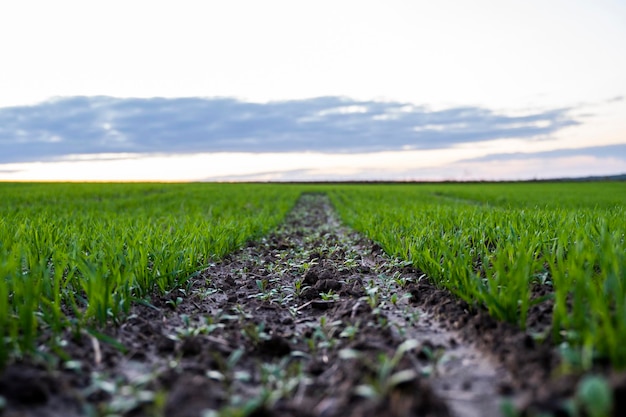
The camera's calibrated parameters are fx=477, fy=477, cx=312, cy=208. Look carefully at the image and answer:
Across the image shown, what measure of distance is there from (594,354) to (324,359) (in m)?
1.37

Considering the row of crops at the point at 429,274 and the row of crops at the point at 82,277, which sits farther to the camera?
the row of crops at the point at 82,277

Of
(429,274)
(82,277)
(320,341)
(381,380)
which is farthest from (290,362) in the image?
(82,277)

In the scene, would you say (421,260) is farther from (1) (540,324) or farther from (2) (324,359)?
(2) (324,359)

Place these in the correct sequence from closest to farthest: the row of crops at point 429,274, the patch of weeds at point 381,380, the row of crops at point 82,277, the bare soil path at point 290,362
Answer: the patch of weeds at point 381,380 < the bare soil path at point 290,362 < the row of crops at point 429,274 < the row of crops at point 82,277

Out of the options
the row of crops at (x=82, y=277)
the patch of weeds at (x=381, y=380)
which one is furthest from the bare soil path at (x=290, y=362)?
the row of crops at (x=82, y=277)

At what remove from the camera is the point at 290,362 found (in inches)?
110

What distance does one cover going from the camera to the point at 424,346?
2.79 meters

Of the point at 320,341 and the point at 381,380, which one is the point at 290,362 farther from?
the point at 381,380

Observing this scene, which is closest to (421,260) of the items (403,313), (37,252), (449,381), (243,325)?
(403,313)

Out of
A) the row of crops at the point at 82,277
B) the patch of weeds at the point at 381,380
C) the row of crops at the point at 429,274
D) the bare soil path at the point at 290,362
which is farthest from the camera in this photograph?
the row of crops at the point at 82,277

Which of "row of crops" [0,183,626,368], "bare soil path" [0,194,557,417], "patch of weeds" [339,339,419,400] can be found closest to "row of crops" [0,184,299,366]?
"row of crops" [0,183,626,368]

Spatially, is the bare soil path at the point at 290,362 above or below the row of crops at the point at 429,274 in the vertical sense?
below

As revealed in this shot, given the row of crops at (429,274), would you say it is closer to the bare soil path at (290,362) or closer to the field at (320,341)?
the field at (320,341)

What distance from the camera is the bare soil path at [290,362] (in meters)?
2.09
